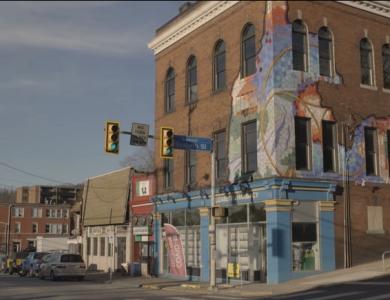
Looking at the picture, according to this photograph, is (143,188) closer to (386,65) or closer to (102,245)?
(102,245)

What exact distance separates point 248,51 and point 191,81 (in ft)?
17.9

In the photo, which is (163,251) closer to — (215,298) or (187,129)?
(187,129)

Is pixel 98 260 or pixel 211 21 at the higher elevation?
pixel 211 21

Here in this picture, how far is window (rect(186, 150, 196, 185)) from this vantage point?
30984 millimetres

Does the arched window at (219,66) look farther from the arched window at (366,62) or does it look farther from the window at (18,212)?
the window at (18,212)

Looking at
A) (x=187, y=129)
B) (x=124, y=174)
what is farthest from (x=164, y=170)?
(x=124, y=174)

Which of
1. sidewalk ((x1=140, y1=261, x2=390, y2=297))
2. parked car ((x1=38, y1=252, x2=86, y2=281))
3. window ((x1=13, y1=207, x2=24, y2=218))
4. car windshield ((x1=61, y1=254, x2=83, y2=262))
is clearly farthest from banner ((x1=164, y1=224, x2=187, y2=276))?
window ((x1=13, y1=207, x2=24, y2=218))

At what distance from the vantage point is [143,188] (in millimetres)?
36531

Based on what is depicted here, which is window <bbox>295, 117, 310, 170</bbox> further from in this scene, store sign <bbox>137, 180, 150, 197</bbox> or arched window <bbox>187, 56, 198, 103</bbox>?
store sign <bbox>137, 180, 150, 197</bbox>

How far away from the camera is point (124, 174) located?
Result: 39.9 meters

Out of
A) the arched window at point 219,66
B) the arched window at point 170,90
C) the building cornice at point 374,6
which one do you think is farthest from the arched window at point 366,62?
the arched window at point 170,90

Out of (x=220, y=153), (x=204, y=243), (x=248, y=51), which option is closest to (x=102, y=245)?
(x=204, y=243)

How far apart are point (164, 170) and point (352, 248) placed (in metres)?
12.2

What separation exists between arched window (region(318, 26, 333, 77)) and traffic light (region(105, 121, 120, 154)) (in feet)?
32.0
